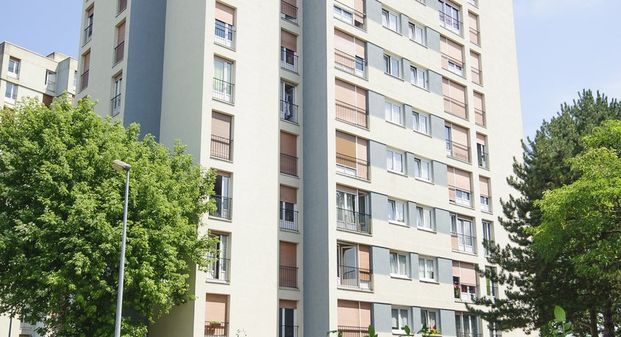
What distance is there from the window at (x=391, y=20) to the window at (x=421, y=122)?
4542 mm

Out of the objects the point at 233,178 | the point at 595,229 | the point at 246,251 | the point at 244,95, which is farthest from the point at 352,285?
the point at 595,229

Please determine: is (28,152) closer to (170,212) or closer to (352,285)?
(170,212)

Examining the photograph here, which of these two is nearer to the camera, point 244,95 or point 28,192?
point 28,192

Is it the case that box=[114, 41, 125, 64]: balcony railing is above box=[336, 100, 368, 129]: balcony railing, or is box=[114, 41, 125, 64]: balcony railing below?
above

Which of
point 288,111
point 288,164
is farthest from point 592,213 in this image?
point 288,111

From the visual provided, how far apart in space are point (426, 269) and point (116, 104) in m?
16.5

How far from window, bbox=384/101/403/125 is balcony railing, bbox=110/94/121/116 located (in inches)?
494

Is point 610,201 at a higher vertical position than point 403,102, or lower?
lower

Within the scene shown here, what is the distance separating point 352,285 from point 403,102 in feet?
33.4

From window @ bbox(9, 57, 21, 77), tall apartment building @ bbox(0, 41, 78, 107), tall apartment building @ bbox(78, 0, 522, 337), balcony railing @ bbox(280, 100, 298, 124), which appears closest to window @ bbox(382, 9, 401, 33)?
tall apartment building @ bbox(78, 0, 522, 337)

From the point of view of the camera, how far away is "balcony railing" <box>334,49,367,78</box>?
3120 cm

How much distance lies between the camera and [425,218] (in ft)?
110

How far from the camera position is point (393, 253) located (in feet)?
103

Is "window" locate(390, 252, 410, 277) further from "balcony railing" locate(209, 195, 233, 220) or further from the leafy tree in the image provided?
"balcony railing" locate(209, 195, 233, 220)
